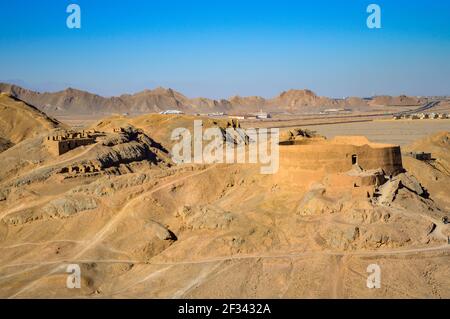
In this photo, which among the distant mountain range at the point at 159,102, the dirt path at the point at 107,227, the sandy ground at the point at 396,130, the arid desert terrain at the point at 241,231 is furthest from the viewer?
the distant mountain range at the point at 159,102

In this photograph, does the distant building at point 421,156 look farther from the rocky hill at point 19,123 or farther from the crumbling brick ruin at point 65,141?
the rocky hill at point 19,123

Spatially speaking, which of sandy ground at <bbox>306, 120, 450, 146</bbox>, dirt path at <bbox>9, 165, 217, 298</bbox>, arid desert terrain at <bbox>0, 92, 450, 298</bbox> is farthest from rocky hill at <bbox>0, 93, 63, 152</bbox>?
sandy ground at <bbox>306, 120, 450, 146</bbox>

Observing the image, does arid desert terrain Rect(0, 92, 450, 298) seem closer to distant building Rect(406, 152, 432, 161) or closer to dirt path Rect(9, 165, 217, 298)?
dirt path Rect(9, 165, 217, 298)

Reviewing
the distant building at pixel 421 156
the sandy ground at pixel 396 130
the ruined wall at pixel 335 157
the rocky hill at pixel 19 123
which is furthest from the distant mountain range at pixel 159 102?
the ruined wall at pixel 335 157

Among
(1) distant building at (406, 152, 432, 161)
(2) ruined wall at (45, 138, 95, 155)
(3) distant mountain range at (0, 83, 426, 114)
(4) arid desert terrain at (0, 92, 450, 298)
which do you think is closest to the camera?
(4) arid desert terrain at (0, 92, 450, 298)

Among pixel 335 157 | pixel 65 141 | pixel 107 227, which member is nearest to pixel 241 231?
pixel 335 157

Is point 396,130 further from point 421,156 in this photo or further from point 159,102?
point 159,102
